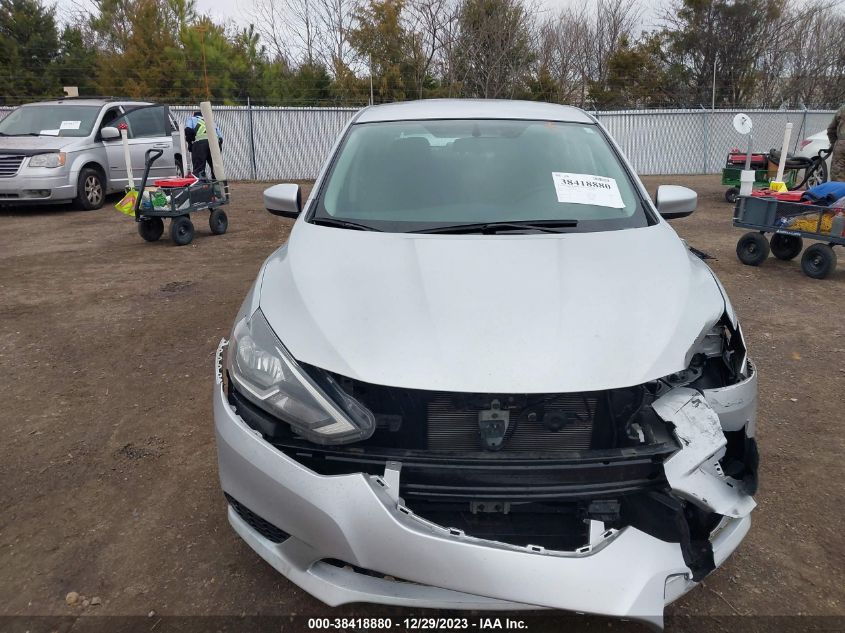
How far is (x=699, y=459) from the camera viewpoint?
171 cm

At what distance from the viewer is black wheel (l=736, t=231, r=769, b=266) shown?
6.79 m

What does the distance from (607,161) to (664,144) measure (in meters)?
15.6

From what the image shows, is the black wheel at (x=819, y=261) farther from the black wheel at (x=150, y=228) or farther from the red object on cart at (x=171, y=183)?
the black wheel at (x=150, y=228)

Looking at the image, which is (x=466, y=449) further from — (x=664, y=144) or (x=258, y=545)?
(x=664, y=144)

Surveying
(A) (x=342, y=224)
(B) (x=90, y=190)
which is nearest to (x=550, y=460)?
(A) (x=342, y=224)

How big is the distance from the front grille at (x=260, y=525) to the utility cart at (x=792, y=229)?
241 inches

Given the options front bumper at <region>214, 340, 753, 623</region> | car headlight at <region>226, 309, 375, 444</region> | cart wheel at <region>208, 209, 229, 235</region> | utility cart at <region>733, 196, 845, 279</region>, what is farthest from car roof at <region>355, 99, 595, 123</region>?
cart wheel at <region>208, 209, 229, 235</region>

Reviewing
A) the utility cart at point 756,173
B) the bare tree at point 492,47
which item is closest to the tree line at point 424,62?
the bare tree at point 492,47

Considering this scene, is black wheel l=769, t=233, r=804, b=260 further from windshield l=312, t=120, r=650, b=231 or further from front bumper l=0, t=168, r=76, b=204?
front bumper l=0, t=168, r=76, b=204

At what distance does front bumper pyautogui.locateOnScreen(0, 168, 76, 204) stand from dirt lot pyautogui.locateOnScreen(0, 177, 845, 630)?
3.77m

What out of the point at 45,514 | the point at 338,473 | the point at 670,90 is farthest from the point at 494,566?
the point at 670,90

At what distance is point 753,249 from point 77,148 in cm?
962

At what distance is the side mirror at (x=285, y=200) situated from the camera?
3257 mm

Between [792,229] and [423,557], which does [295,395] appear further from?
[792,229]
